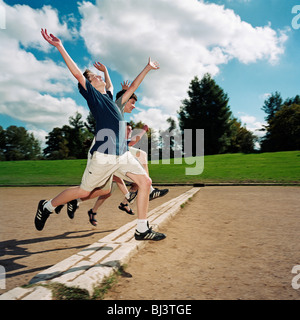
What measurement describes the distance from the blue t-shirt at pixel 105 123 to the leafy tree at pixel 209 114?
3945 centimetres

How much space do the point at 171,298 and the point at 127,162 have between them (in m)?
1.68

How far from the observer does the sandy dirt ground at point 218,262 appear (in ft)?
6.44

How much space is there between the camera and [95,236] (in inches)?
141

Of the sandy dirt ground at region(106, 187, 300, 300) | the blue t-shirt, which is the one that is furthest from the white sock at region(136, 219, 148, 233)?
the blue t-shirt

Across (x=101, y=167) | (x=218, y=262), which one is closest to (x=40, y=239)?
(x=101, y=167)

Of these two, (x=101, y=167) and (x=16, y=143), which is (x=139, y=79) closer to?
(x=101, y=167)

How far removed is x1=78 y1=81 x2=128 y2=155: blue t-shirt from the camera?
9.82 ft

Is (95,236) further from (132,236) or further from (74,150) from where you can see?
(74,150)

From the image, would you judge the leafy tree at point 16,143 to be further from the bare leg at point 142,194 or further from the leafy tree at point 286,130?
the bare leg at point 142,194

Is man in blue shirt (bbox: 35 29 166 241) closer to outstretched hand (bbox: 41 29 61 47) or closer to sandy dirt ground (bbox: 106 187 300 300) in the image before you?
outstretched hand (bbox: 41 29 61 47)

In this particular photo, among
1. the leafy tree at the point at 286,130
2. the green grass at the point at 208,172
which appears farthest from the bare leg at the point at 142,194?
the leafy tree at the point at 286,130

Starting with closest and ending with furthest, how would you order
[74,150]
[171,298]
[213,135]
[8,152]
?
[171,298]
[213,135]
[74,150]
[8,152]

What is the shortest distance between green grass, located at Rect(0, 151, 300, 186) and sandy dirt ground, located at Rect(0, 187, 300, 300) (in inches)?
362
